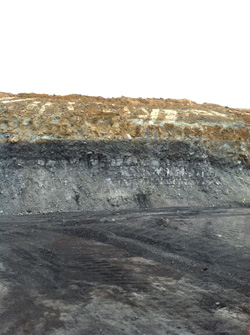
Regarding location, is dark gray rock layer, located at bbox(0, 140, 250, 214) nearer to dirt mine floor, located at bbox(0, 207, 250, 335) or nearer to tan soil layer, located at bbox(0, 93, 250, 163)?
tan soil layer, located at bbox(0, 93, 250, 163)

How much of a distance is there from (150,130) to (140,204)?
14.6 ft

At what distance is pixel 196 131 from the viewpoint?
762 inches

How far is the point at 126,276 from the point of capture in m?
7.89

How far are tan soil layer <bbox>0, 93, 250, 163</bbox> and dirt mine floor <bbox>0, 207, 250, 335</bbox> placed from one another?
6289mm

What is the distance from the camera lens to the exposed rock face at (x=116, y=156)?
16266mm

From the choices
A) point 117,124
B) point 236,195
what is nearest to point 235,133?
point 236,195

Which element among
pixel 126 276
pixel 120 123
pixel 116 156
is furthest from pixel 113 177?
pixel 126 276

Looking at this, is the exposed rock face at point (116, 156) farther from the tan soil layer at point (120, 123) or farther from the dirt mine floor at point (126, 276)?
the dirt mine floor at point (126, 276)

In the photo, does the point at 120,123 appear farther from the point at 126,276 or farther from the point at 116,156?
the point at 126,276

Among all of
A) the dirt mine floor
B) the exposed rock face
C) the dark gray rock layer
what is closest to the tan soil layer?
the exposed rock face

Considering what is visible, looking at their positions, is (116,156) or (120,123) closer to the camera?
(116,156)

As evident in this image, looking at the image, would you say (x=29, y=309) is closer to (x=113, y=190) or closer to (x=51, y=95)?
(x=113, y=190)

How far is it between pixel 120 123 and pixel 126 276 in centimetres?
1188

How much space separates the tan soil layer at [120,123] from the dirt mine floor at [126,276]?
6289 mm
